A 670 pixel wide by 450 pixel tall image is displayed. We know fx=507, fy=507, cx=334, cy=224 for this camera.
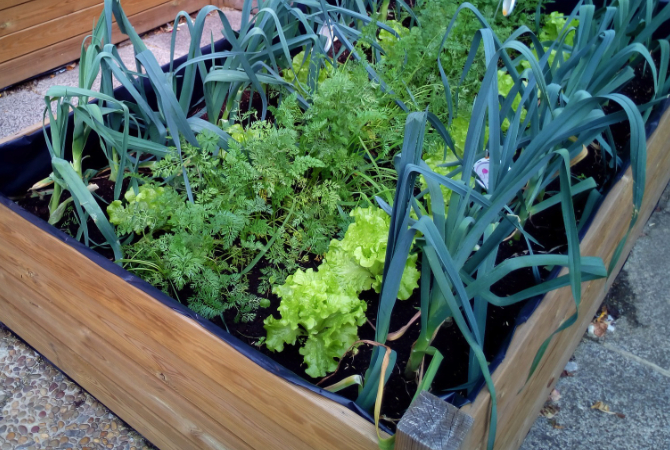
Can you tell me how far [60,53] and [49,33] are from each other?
0.44 ft

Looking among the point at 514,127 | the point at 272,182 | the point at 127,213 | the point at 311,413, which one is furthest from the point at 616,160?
the point at 127,213

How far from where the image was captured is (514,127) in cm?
105

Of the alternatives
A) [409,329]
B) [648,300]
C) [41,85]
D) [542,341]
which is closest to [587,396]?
[648,300]

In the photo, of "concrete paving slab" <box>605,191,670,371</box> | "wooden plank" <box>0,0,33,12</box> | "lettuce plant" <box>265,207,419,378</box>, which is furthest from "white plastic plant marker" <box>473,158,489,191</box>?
"wooden plank" <box>0,0,33,12</box>

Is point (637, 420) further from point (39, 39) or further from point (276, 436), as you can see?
point (39, 39)

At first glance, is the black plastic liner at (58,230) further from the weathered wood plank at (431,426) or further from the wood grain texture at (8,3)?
the wood grain texture at (8,3)

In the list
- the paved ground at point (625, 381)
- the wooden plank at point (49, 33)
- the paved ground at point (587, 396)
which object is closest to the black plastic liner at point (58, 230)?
the paved ground at point (587, 396)

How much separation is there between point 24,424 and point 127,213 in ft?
2.40

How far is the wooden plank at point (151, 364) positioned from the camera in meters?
0.88

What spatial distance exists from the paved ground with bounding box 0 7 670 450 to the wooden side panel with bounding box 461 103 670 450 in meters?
0.11

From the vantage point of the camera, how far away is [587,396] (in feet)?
5.38

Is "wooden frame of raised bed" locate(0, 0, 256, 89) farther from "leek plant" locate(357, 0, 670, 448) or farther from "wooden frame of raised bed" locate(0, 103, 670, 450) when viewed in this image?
"leek plant" locate(357, 0, 670, 448)

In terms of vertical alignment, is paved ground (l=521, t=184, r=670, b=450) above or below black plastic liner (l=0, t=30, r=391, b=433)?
below

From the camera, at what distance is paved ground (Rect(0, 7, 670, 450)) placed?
1.42 m
